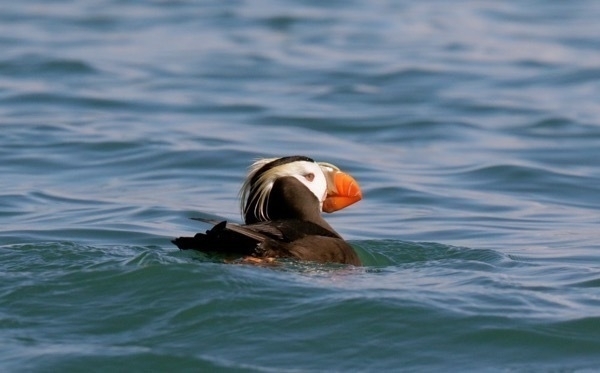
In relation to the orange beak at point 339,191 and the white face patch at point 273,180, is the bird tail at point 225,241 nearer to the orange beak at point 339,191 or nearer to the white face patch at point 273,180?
the white face patch at point 273,180

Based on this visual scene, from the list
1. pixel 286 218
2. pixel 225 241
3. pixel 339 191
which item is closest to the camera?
pixel 225 241

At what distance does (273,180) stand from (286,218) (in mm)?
225

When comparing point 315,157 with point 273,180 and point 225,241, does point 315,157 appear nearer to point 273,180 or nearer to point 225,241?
point 273,180

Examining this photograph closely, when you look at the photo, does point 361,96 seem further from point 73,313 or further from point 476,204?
point 73,313

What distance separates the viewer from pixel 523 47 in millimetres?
21641

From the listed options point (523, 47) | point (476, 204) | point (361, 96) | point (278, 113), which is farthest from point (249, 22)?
point (476, 204)

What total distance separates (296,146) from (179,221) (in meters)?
3.86

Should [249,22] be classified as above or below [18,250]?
above

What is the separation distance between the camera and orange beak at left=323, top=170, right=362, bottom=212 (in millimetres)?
8594

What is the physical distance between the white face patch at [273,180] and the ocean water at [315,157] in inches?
18.0

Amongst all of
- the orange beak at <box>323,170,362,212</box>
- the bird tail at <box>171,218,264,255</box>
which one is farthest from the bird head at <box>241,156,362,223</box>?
the bird tail at <box>171,218,264,255</box>

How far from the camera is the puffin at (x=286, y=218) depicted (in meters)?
7.40

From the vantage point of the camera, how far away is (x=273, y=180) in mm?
8148

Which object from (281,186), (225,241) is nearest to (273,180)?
(281,186)
